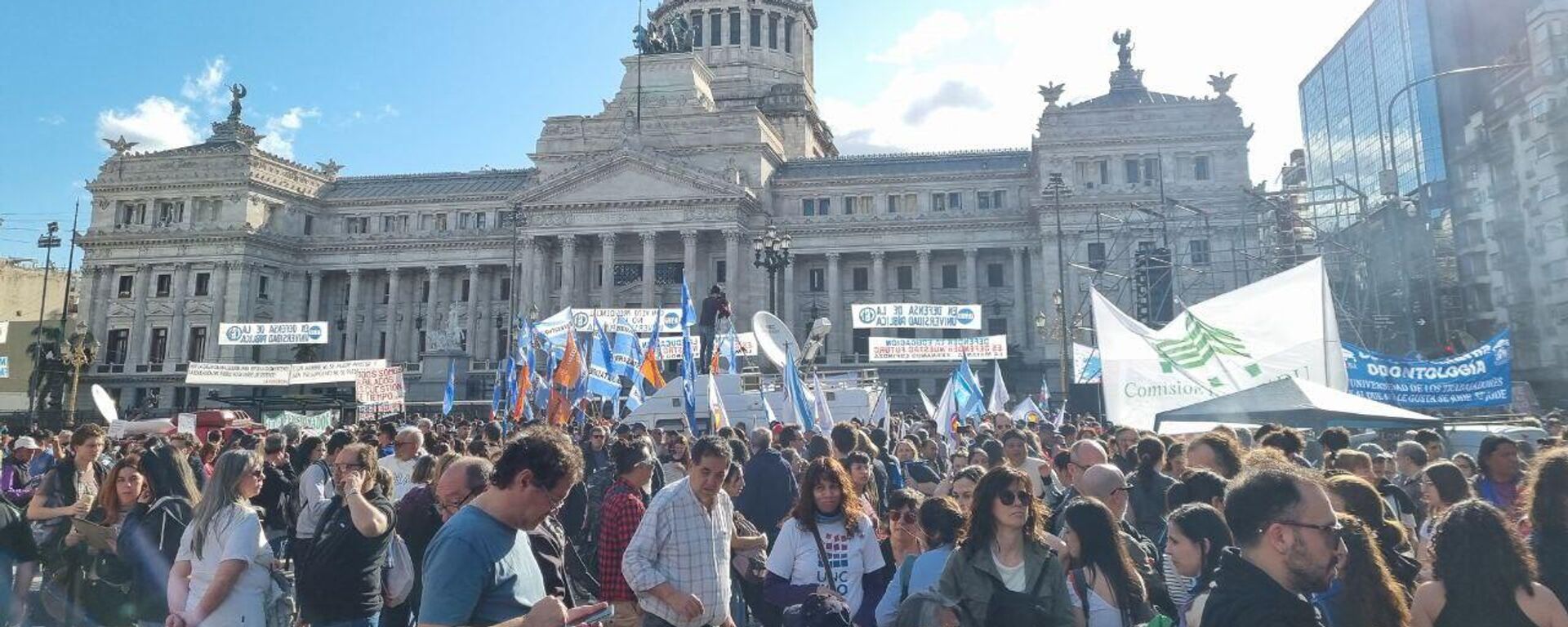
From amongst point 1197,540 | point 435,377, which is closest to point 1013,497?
point 1197,540

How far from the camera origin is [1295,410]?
10094mm

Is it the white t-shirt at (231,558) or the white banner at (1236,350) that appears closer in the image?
the white t-shirt at (231,558)

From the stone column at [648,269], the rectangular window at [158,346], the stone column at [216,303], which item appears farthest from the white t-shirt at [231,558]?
the rectangular window at [158,346]

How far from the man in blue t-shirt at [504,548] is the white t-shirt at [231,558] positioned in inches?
83.1

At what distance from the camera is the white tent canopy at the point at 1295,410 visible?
10.1m

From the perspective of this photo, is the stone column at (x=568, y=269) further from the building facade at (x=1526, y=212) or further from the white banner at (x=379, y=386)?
the building facade at (x=1526, y=212)

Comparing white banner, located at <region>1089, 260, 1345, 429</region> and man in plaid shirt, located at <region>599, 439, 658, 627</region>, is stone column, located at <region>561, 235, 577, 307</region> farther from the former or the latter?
man in plaid shirt, located at <region>599, 439, 658, 627</region>

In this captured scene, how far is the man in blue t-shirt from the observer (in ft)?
11.3

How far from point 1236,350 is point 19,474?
15.3 metres

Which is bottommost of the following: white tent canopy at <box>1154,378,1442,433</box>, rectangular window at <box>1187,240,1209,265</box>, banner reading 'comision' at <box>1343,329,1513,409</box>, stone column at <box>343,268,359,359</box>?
white tent canopy at <box>1154,378,1442,433</box>

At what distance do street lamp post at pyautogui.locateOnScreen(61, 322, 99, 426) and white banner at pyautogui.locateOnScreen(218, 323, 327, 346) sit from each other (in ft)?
18.7

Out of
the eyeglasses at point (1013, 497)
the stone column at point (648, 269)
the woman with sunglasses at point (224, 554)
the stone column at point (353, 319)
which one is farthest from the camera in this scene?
the stone column at point (353, 319)

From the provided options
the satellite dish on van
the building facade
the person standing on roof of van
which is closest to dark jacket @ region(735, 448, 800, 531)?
the satellite dish on van

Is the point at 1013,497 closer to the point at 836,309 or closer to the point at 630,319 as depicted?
the point at 630,319
